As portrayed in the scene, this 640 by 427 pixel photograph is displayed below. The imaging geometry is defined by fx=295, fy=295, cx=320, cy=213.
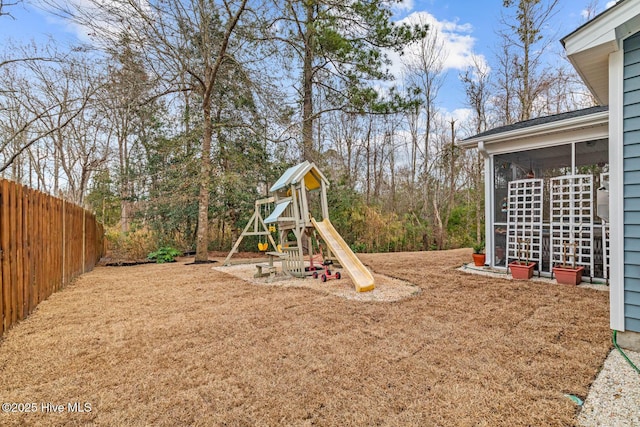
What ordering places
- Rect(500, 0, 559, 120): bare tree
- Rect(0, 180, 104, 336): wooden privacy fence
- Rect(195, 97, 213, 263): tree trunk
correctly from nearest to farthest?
Rect(0, 180, 104, 336): wooden privacy fence, Rect(195, 97, 213, 263): tree trunk, Rect(500, 0, 559, 120): bare tree

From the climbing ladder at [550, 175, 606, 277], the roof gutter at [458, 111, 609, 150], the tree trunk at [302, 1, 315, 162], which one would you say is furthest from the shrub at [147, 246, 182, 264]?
the climbing ladder at [550, 175, 606, 277]

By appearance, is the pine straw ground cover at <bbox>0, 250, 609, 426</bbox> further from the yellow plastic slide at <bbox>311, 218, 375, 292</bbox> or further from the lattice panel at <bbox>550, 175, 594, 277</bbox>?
the lattice panel at <bbox>550, 175, 594, 277</bbox>

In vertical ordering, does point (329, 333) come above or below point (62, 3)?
below

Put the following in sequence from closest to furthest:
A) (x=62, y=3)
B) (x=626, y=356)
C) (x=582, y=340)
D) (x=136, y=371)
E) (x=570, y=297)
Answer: (x=136, y=371)
(x=626, y=356)
(x=582, y=340)
(x=570, y=297)
(x=62, y=3)

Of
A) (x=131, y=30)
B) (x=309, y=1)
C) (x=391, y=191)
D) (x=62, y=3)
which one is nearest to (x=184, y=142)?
(x=131, y=30)

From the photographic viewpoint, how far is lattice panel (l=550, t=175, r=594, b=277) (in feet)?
16.0

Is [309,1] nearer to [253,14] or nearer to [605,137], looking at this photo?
[253,14]

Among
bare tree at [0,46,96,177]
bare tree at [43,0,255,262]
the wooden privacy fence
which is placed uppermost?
bare tree at [43,0,255,262]

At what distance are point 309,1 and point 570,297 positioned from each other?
7609mm

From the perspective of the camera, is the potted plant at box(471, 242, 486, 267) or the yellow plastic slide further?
the potted plant at box(471, 242, 486, 267)

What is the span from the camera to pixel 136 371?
6.89ft

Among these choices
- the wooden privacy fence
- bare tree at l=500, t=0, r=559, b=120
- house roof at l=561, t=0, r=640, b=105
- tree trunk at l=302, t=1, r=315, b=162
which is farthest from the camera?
bare tree at l=500, t=0, r=559, b=120

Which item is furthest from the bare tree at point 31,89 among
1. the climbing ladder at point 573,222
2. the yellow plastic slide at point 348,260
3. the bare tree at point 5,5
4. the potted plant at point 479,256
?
the climbing ladder at point 573,222

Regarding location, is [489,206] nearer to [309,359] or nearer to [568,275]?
[568,275]
